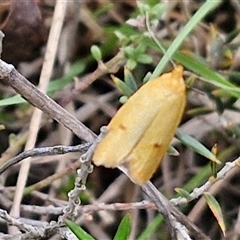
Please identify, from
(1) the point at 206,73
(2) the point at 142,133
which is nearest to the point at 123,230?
(2) the point at 142,133

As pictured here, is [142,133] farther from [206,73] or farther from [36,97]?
[206,73]

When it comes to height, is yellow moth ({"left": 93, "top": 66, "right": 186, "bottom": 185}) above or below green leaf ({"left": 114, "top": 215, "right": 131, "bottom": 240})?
above

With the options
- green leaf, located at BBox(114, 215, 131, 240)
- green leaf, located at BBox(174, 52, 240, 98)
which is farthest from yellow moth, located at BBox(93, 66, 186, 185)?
green leaf, located at BBox(174, 52, 240, 98)

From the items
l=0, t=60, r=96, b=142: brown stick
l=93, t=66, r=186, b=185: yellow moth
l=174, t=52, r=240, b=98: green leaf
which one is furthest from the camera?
l=174, t=52, r=240, b=98: green leaf

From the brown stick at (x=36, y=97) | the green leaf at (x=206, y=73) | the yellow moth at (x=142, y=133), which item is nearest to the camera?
the yellow moth at (x=142, y=133)

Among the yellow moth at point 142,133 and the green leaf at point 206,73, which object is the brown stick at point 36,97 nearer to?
the yellow moth at point 142,133

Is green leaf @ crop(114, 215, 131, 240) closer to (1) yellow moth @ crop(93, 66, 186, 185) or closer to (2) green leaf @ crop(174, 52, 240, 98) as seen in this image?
(1) yellow moth @ crop(93, 66, 186, 185)

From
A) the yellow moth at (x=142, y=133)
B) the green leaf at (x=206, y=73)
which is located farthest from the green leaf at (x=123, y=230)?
the green leaf at (x=206, y=73)

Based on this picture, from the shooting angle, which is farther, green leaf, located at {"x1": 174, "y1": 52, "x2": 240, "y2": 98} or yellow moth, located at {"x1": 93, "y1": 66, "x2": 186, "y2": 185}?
green leaf, located at {"x1": 174, "y1": 52, "x2": 240, "y2": 98}

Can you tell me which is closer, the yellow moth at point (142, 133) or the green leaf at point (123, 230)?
the yellow moth at point (142, 133)
